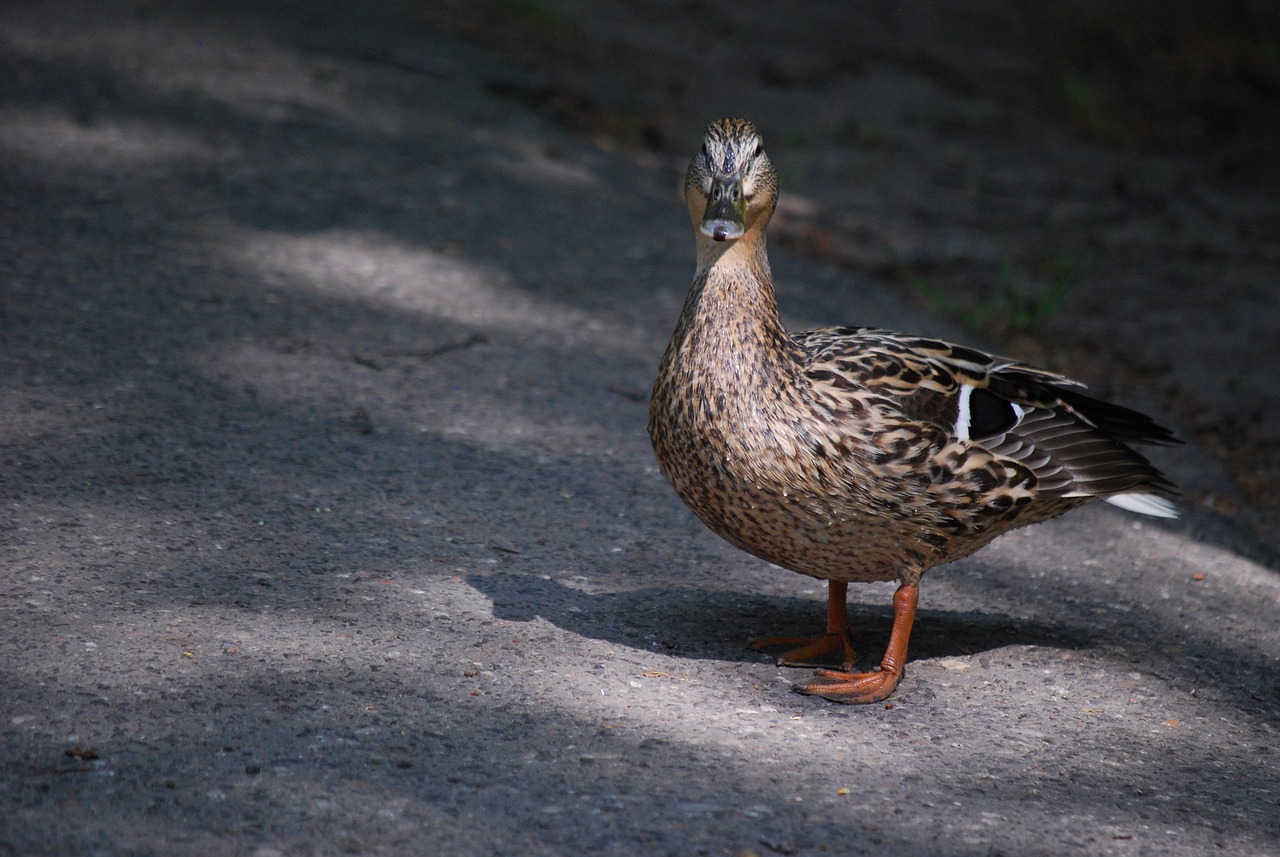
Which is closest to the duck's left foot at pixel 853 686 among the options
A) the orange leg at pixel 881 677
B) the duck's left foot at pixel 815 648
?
the orange leg at pixel 881 677

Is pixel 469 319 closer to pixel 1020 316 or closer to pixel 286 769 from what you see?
pixel 1020 316

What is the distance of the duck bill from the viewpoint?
11.5 ft

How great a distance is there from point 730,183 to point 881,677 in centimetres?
144

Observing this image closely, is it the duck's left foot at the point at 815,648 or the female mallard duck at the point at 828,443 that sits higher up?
the female mallard duck at the point at 828,443

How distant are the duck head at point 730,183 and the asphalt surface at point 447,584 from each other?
4.02ft

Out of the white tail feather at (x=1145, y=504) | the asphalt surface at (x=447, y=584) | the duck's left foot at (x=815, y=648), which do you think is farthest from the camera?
the white tail feather at (x=1145, y=504)

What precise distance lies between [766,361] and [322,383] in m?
2.46

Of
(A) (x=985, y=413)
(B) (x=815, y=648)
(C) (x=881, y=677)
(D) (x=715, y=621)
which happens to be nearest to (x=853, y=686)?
(C) (x=881, y=677)

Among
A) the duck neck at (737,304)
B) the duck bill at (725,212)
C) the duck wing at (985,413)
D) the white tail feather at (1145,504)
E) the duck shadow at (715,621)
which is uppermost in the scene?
the duck bill at (725,212)

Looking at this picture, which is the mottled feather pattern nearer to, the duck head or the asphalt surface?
the duck head

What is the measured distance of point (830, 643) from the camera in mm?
3900

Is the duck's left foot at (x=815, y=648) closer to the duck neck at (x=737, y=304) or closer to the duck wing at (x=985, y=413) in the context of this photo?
the duck wing at (x=985, y=413)

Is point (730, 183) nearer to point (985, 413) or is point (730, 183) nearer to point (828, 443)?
point (828, 443)

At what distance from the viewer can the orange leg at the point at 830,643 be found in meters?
3.84
